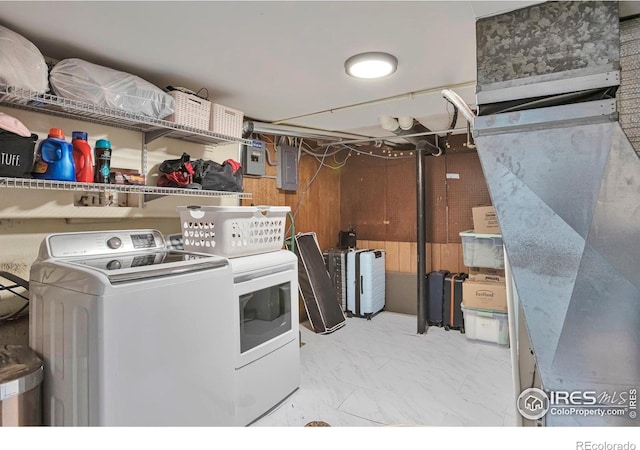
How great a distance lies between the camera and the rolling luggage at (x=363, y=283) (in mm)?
4402

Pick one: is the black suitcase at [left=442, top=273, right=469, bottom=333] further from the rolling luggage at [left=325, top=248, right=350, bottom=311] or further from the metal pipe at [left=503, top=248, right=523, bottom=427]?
the metal pipe at [left=503, top=248, right=523, bottom=427]

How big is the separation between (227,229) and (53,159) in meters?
0.96

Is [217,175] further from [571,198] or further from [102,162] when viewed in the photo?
[571,198]

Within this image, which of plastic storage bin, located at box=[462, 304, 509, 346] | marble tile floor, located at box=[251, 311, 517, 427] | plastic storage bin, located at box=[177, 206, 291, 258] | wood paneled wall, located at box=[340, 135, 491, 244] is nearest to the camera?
plastic storage bin, located at box=[177, 206, 291, 258]

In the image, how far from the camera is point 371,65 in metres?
2.16

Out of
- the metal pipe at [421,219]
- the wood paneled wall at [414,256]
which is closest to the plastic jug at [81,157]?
the metal pipe at [421,219]

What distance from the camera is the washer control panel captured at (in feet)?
5.90

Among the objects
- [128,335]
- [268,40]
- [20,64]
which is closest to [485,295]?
[268,40]

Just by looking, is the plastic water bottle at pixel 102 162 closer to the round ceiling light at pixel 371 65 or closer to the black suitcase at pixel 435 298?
the round ceiling light at pixel 371 65

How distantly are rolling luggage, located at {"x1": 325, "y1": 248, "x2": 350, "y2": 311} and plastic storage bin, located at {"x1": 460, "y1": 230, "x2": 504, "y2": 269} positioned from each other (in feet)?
4.75
